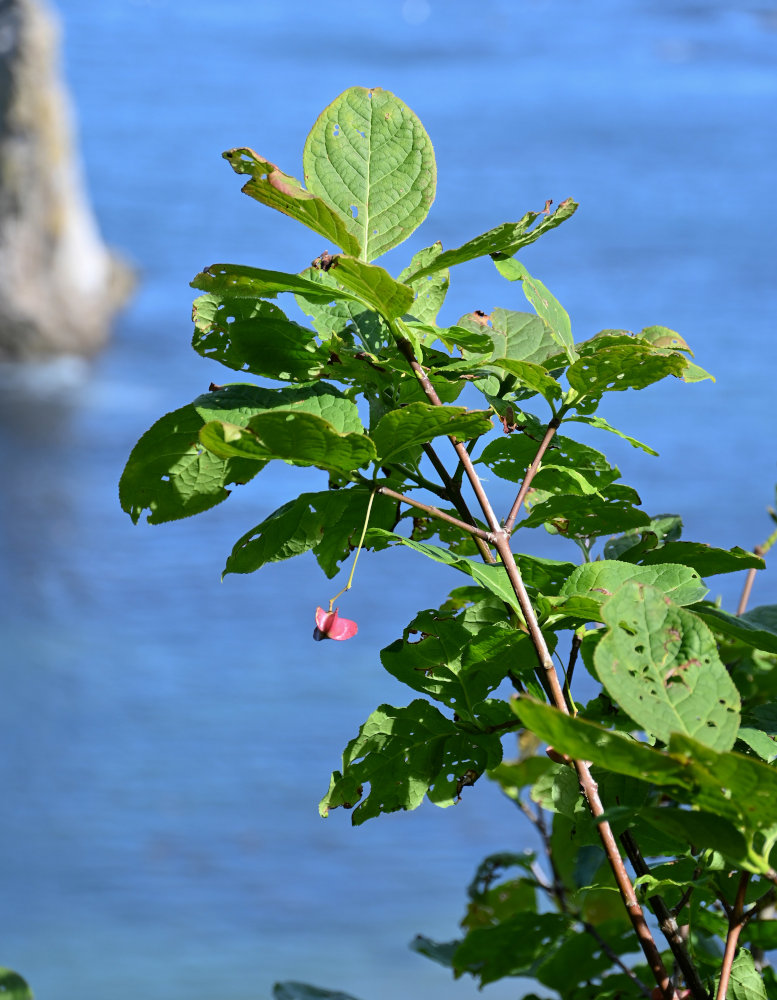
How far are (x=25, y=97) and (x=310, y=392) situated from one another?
399cm

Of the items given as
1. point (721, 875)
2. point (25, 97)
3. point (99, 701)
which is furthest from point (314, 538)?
point (25, 97)

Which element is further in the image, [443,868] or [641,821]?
[443,868]

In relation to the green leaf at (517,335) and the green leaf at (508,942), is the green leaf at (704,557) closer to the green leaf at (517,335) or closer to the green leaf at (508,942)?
the green leaf at (517,335)

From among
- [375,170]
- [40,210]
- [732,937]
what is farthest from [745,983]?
[40,210]

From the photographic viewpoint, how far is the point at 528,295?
360mm

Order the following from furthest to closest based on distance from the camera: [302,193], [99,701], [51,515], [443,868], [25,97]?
A: 1. [25,97]
2. [51,515]
3. [99,701]
4. [443,868]
5. [302,193]

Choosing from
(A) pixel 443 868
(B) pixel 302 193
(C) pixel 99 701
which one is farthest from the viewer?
(C) pixel 99 701

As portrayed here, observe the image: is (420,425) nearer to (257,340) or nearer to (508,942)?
(257,340)

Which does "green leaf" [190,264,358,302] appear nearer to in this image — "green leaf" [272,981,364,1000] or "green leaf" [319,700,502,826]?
"green leaf" [319,700,502,826]

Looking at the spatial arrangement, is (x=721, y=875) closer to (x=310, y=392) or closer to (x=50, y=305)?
(x=310, y=392)

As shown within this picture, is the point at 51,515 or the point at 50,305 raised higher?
the point at 50,305

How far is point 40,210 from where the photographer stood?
4.07 m

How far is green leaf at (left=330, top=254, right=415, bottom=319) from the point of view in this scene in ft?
0.99

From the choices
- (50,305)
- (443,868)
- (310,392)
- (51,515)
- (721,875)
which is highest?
(50,305)
